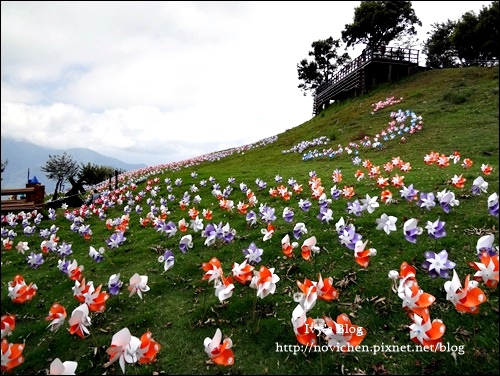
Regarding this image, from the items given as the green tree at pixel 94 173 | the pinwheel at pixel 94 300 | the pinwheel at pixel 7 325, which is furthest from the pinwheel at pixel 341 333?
the green tree at pixel 94 173

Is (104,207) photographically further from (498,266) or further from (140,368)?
(498,266)

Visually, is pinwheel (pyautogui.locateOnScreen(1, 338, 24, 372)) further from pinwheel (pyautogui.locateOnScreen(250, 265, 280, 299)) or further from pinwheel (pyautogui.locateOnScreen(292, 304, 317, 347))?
pinwheel (pyautogui.locateOnScreen(292, 304, 317, 347))

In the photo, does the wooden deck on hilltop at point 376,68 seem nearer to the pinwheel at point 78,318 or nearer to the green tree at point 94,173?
the green tree at point 94,173

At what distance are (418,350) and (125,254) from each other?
700cm

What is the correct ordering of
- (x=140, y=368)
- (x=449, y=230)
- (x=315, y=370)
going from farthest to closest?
1. (x=449, y=230)
2. (x=140, y=368)
3. (x=315, y=370)

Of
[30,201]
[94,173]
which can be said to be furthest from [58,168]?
[30,201]

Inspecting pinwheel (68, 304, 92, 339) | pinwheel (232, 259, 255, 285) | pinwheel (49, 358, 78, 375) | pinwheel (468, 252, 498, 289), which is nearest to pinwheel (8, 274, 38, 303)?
pinwheel (68, 304, 92, 339)

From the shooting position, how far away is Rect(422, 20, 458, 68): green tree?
44031 millimetres

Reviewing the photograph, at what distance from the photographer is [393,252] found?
639cm

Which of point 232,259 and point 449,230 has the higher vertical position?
point 449,230

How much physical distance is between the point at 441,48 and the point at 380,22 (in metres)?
10.4

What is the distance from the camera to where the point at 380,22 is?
43.6 meters

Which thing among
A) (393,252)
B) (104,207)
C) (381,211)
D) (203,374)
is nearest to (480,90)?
(381,211)

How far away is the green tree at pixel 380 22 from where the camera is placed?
42031 millimetres
